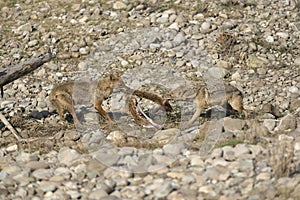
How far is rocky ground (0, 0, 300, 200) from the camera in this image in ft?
28.7

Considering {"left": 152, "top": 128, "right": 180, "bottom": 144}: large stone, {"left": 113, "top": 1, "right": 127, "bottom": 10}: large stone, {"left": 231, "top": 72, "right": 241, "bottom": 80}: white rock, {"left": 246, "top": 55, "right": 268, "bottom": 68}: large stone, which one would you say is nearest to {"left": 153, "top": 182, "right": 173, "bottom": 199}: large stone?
{"left": 152, "top": 128, "right": 180, "bottom": 144}: large stone

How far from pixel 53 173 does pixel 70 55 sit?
6.44 metres

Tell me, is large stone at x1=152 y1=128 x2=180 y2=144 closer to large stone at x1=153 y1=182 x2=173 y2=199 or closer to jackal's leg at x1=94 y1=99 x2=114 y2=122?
jackal's leg at x1=94 y1=99 x2=114 y2=122

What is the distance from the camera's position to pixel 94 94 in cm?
1248

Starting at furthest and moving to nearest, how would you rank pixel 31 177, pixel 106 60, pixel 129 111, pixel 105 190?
pixel 106 60 → pixel 129 111 → pixel 31 177 → pixel 105 190

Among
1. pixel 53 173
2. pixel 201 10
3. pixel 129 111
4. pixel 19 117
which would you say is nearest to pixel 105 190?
pixel 53 173

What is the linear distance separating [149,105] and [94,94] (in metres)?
1.16

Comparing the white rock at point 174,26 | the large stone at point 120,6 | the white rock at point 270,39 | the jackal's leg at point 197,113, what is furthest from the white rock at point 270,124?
the large stone at point 120,6

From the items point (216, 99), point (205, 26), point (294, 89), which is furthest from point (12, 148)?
point (205, 26)

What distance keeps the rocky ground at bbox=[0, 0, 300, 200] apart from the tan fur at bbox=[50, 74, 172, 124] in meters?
0.27

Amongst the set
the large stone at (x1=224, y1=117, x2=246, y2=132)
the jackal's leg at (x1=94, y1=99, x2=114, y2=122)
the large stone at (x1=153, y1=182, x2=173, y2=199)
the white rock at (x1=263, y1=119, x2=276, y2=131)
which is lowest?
the jackal's leg at (x1=94, y1=99, x2=114, y2=122)

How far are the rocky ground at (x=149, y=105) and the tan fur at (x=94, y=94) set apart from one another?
0.90 ft

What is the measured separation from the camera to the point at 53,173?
30.5 ft

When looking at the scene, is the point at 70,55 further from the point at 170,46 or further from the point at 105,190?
the point at 105,190
